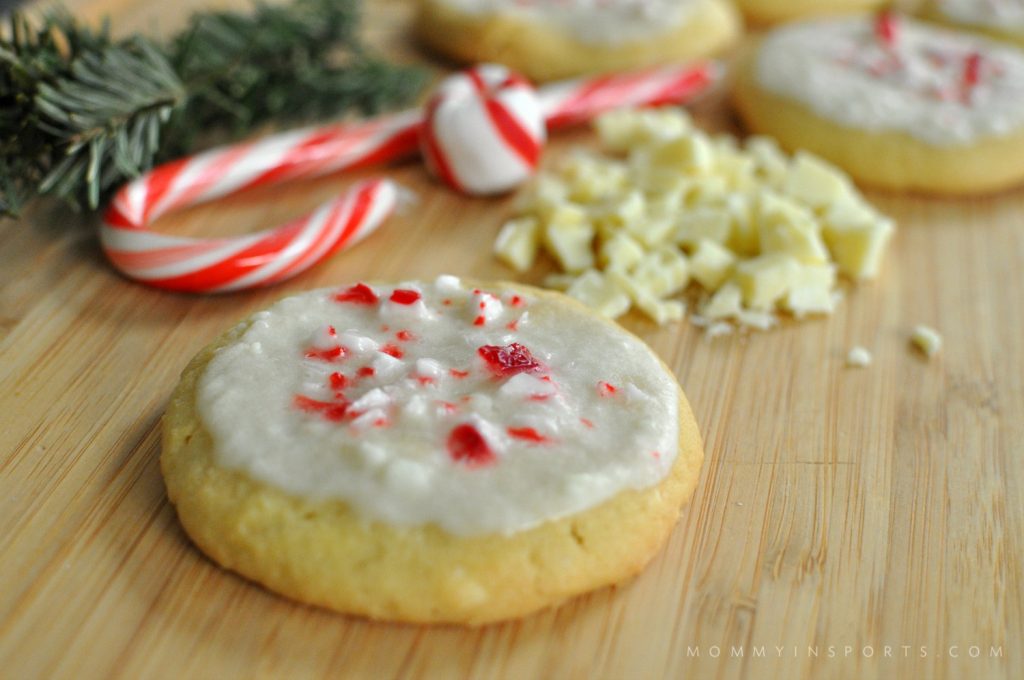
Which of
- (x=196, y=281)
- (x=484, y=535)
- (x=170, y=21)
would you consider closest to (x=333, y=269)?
(x=196, y=281)

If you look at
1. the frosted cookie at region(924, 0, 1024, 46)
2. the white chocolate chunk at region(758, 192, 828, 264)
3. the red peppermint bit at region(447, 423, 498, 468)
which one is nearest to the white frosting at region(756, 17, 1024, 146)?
the frosted cookie at region(924, 0, 1024, 46)

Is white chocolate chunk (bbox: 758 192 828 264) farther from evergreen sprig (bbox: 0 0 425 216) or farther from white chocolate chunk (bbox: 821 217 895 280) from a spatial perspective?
evergreen sprig (bbox: 0 0 425 216)

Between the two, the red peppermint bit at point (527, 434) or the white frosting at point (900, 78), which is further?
the white frosting at point (900, 78)

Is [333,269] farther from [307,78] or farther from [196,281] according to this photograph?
[307,78]

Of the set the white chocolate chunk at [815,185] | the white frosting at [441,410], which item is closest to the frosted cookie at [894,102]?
the white chocolate chunk at [815,185]

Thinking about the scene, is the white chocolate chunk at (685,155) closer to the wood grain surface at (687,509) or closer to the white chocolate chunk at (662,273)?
the white chocolate chunk at (662,273)

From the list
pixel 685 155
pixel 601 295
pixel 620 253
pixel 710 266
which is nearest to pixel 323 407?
pixel 601 295
